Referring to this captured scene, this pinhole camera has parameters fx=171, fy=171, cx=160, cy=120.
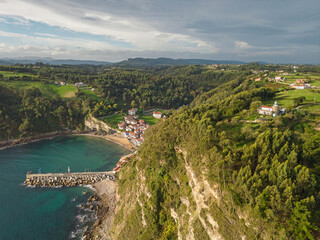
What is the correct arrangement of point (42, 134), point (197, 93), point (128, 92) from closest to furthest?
point (42, 134)
point (128, 92)
point (197, 93)

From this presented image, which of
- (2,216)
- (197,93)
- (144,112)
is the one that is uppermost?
(197,93)

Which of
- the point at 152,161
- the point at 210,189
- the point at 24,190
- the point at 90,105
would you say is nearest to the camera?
the point at 210,189

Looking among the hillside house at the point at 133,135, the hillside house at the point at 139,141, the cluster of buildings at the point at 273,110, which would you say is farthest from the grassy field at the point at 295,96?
the hillside house at the point at 133,135

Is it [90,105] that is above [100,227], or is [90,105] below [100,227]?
above

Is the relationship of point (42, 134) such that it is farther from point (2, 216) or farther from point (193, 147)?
point (193, 147)

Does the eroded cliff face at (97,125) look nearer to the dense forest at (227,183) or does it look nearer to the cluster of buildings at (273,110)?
the dense forest at (227,183)

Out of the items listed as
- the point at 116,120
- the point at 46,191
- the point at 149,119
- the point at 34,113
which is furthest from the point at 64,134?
the point at 149,119

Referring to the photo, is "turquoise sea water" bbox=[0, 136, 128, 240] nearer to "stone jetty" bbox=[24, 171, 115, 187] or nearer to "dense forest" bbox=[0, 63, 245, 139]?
"stone jetty" bbox=[24, 171, 115, 187]

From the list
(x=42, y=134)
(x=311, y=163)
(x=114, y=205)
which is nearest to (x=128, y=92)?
(x=42, y=134)
